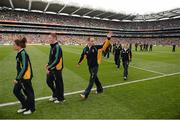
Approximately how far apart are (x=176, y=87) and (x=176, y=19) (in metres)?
82.6

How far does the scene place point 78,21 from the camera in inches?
3369

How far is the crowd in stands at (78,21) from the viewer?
7038cm

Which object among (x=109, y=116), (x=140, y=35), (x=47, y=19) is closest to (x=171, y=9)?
(x=140, y=35)

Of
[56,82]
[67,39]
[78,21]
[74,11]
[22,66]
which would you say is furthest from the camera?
[78,21]

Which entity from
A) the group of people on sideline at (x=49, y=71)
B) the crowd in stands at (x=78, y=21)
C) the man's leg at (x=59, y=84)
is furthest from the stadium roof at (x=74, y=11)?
the man's leg at (x=59, y=84)

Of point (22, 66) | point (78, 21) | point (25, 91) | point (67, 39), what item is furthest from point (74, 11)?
point (22, 66)

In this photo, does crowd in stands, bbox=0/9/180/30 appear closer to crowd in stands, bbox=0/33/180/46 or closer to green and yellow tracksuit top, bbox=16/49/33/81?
crowd in stands, bbox=0/33/180/46

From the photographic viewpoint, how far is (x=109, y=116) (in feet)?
19.0

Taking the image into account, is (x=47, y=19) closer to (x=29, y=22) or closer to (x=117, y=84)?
(x=29, y=22)

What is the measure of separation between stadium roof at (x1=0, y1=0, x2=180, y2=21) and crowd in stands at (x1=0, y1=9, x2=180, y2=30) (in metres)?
1.73

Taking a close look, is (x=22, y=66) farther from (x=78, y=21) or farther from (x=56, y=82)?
(x=78, y=21)

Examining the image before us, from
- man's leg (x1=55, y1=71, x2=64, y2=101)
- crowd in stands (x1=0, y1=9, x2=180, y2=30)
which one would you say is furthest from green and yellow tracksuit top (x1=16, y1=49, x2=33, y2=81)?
crowd in stands (x1=0, y1=9, x2=180, y2=30)

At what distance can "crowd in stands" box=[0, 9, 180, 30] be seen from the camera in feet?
231

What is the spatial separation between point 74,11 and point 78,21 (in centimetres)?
790
